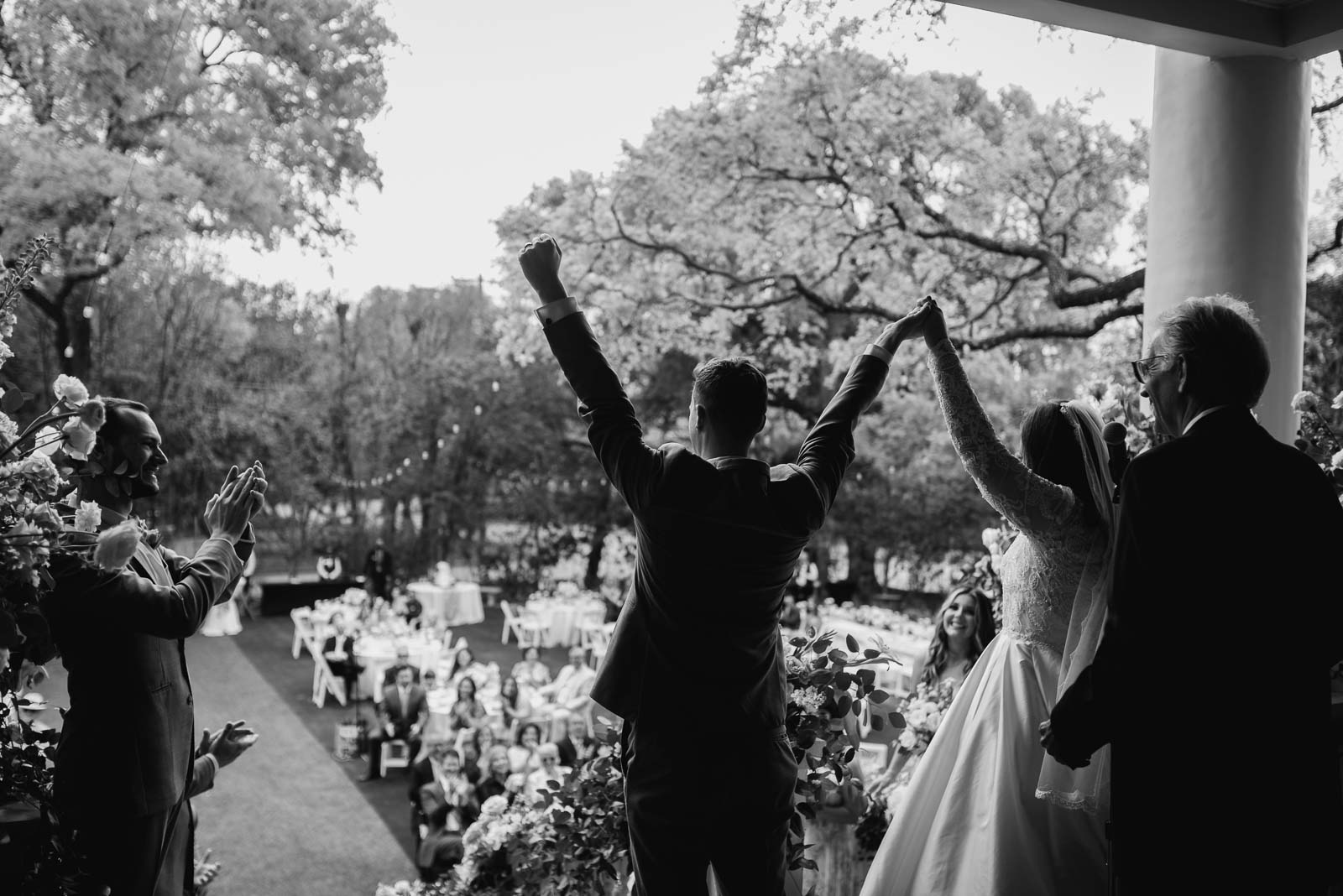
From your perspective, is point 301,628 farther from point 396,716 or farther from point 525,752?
point 525,752

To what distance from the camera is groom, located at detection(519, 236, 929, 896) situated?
1.30 metres

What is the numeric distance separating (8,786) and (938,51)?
5629mm

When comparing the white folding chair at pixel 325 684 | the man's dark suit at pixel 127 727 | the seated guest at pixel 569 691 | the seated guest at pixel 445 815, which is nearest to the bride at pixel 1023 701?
the man's dark suit at pixel 127 727

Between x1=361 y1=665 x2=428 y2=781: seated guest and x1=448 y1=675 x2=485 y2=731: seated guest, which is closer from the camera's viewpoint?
x1=448 y1=675 x2=485 y2=731: seated guest

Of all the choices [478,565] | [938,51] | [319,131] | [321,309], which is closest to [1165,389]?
[938,51]

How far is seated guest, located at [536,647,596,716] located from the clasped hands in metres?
5.93

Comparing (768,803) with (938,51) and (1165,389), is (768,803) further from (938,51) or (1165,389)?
(938,51)

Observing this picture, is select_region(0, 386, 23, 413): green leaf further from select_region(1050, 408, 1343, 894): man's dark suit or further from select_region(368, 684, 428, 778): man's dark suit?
select_region(368, 684, 428, 778): man's dark suit

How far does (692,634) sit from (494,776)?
488cm

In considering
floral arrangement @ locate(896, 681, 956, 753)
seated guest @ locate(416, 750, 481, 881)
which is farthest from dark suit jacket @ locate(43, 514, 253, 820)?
seated guest @ locate(416, 750, 481, 881)

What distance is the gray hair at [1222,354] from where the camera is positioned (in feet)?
4.30

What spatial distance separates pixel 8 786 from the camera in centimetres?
147

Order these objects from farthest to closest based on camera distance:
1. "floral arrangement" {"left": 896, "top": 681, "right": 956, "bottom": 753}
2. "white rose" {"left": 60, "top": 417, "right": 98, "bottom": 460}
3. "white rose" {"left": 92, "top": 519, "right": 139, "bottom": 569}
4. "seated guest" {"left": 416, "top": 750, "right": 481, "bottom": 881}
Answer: "seated guest" {"left": 416, "top": 750, "right": 481, "bottom": 881}, "floral arrangement" {"left": 896, "top": 681, "right": 956, "bottom": 753}, "white rose" {"left": 60, "top": 417, "right": 98, "bottom": 460}, "white rose" {"left": 92, "top": 519, "right": 139, "bottom": 569}

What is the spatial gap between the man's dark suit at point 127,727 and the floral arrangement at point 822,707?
1066 millimetres
